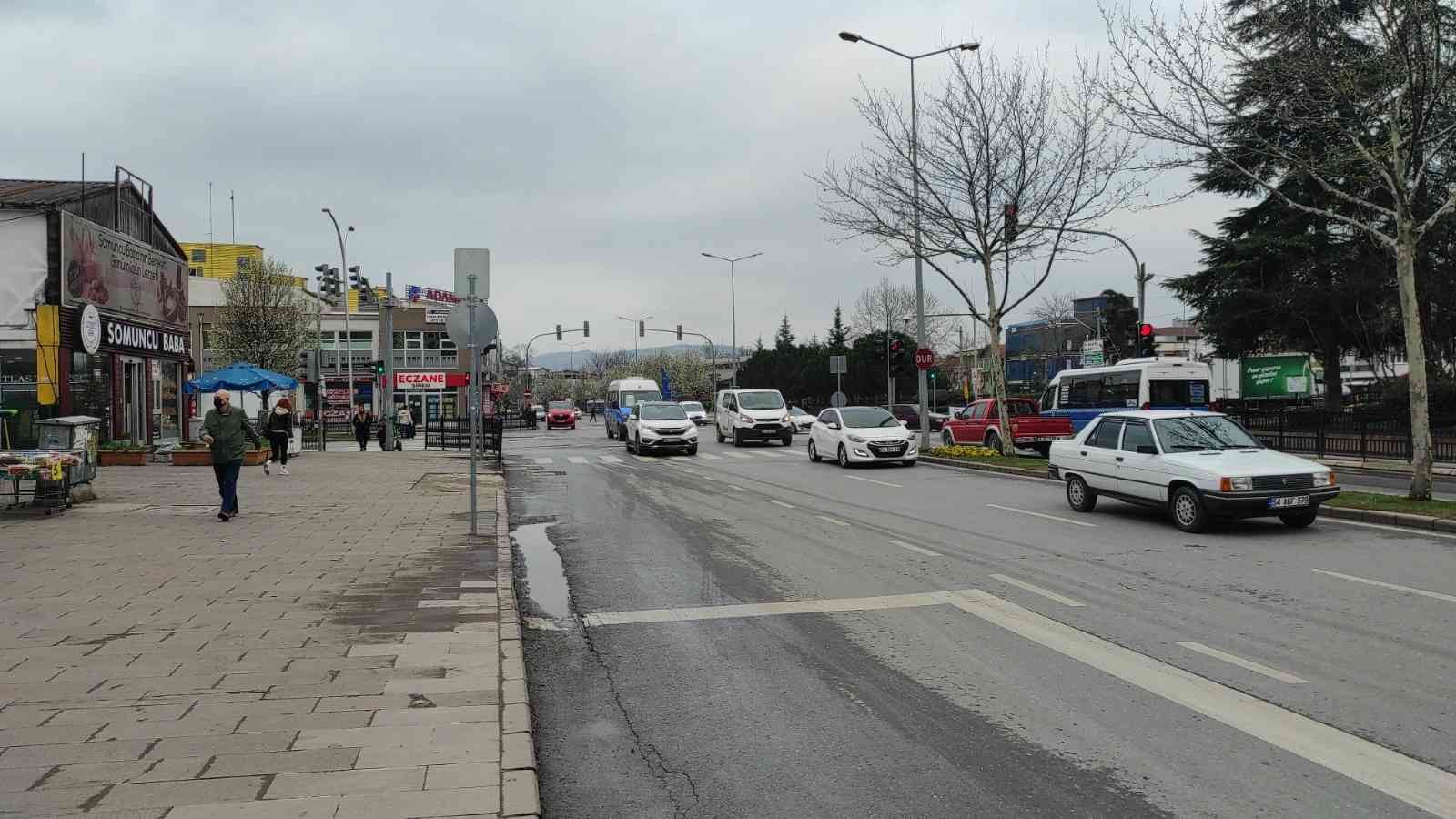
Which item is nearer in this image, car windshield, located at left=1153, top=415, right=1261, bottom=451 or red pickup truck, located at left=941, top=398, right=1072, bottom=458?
car windshield, located at left=1153, top=415, right=1261, bottom=451

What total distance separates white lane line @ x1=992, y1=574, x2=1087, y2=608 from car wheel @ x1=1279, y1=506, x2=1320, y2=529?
4757 mm

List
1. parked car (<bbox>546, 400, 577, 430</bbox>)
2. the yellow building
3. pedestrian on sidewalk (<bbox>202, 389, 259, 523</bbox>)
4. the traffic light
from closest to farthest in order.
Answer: pedestrian on sidewalk (<bbox>202, 389, 259, 523</bbox>) → the traffic light → parked car (<bbox>546, 400, 577, 430</bbox>) → the yellow building

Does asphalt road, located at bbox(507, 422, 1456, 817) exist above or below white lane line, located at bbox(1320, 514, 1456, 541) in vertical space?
above

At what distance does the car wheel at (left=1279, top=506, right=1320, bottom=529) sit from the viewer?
11641 mm

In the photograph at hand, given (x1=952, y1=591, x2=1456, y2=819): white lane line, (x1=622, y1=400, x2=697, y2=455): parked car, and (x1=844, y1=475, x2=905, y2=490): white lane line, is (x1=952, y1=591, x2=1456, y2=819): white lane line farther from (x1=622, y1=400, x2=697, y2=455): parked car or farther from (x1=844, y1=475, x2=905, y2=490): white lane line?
(x1=622, y1=400, x2=697, y2=455): parked car

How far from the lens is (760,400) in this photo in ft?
114

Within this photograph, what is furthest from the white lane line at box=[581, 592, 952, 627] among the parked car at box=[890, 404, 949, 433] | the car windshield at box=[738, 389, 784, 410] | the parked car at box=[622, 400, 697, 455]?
the parked car at box=[890, 404, 949, 433]

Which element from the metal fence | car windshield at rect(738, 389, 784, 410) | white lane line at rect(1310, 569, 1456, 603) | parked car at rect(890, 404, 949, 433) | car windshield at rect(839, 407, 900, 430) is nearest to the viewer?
white lane line at rect(1310, 569, 1456, 603)

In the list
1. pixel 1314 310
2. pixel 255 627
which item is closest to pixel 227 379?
pixel 255 627

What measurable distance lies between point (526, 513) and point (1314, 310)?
3152 centimetres

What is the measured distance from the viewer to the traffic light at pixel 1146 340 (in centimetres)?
2691

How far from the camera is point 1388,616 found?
7.11 meters

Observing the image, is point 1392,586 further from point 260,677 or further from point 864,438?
point 864,438

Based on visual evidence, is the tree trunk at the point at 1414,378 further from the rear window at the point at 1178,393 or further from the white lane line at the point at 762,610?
the rear window at the point at 1178,393
